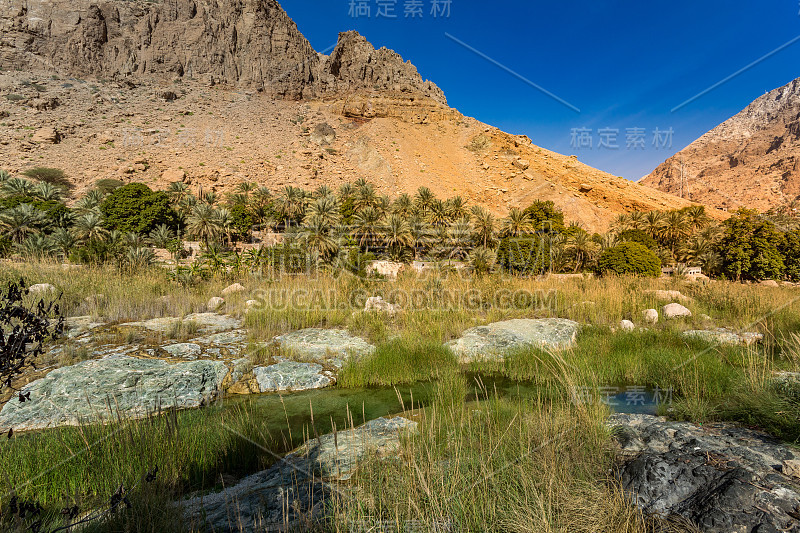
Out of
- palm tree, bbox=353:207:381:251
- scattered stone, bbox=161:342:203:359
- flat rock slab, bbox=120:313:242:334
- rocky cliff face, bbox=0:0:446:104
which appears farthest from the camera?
rocky cliff face, bbox=0:0:446:104

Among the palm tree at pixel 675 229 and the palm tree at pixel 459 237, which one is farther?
the palm tree at pixel 459 237

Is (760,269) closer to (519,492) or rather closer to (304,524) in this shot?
(519,492)

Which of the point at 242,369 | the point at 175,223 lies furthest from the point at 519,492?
the point at 175,223

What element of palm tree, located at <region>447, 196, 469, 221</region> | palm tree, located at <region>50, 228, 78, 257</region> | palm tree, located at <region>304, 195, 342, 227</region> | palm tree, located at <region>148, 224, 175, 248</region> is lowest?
palm tree, located at <region>50, 228, 78, 257</region>

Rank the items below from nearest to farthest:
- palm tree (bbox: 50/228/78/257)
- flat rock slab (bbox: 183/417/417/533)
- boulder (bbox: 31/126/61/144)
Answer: flat rock slab (bbox: 183/417/417/533) < palm tree (bbox: 50/228/78/257) < boulder (bbox: 31/126/61/144)

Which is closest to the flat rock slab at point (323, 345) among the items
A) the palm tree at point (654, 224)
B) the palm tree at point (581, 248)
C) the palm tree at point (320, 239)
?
the palm tree at point (320, 239)

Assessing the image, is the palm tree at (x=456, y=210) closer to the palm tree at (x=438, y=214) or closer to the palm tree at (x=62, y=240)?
the palm tree at (x=438, y=214)

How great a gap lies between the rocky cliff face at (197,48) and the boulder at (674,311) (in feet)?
239

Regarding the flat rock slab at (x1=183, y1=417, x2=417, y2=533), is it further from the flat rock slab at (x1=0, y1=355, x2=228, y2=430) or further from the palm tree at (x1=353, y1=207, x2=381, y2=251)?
the palm tree at (x1=353, y1=207, x2=381, y2=251)

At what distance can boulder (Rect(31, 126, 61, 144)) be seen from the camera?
44562mm

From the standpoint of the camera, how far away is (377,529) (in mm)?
2049

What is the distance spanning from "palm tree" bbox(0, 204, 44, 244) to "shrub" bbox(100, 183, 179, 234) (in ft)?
20.7

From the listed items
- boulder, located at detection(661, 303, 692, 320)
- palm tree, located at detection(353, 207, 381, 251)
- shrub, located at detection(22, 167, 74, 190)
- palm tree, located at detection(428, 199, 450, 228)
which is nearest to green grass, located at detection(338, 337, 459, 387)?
boulder, located at detection(661, 303, 692, 320)

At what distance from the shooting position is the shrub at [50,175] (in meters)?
37.7
